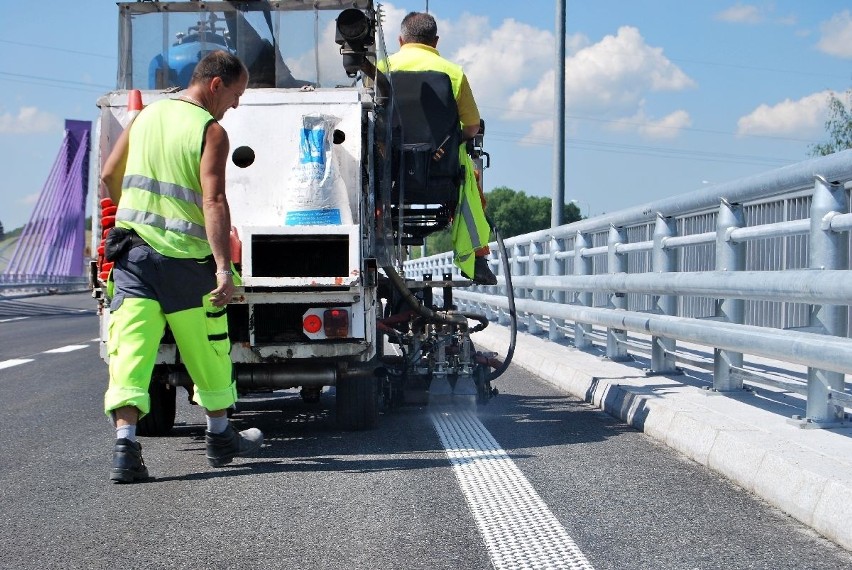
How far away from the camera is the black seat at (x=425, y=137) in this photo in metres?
7.65

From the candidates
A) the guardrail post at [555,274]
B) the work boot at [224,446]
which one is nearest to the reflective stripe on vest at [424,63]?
the work boot at [224,446]

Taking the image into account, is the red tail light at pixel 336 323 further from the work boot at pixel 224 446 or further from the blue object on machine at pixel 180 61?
the blue object on machine at pixel 180 61

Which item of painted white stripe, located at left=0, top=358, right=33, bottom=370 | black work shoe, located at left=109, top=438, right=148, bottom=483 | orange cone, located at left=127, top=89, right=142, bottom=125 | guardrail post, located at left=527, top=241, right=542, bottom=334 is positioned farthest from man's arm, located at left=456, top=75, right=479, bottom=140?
painted white stripe, located at left=0, top=358, right=33, bottom=370

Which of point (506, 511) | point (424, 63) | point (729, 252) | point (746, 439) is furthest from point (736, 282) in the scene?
point (424, 63)

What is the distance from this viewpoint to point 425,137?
7.68m

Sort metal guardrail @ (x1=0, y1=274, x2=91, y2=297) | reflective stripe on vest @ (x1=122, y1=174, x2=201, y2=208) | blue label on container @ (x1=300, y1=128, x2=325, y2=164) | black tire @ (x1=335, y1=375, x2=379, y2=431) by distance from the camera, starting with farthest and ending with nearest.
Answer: metal guardrail @ (x1=0, y1=274, x2=91, y2=297) < black tire @ (x1=335, y1=375, x2=379, y2=431) < blue label on container @ (x1=300, y1=128, x2=325, y2=164) < reflective stripe on vest @ (x1=122, y1=174, x2=201, y2=208)

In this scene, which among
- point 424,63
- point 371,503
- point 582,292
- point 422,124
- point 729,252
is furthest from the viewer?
point 582,292

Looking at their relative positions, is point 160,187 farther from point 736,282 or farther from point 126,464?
point 736,282

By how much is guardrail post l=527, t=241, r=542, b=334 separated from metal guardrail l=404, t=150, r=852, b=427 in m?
0.51

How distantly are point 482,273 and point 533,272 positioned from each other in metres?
5.17

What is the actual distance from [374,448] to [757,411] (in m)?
2.11

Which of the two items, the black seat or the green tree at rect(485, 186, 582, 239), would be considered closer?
the black seat

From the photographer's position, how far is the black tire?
23.1 feet

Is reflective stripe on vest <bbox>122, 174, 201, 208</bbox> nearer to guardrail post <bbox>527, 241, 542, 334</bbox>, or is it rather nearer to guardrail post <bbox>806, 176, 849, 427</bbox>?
guardrail post <bbox>806, 176, 849, 427</bbox>
